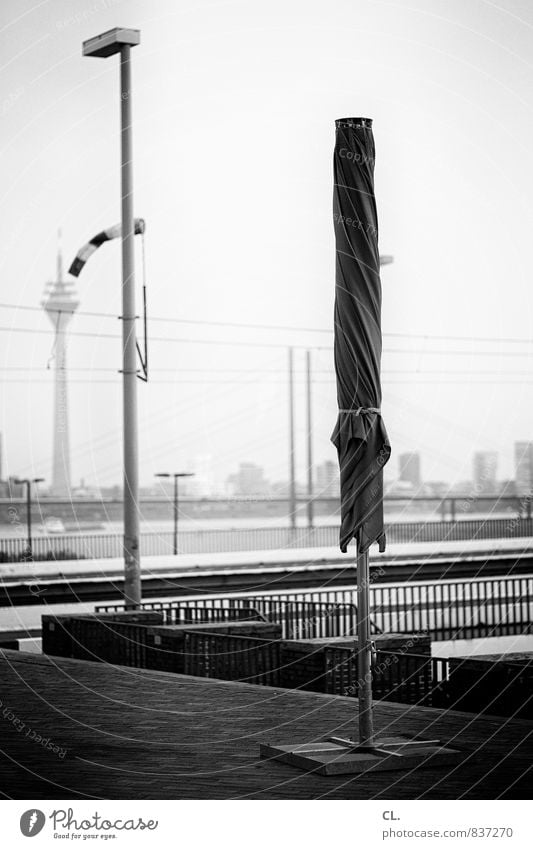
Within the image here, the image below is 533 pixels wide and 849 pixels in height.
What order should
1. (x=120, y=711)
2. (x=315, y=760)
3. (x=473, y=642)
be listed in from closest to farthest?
(x=315, y=760) < (x=120, y=711) < (x=473, y=642)

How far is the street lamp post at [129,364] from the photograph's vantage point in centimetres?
1933

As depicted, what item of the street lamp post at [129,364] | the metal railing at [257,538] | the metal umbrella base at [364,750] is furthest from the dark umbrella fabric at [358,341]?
the metal railing at [257,538]

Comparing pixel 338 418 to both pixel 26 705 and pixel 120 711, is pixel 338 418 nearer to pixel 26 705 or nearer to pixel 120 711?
pixel 120 711

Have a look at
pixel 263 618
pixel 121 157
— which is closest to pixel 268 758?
pixel 263 618

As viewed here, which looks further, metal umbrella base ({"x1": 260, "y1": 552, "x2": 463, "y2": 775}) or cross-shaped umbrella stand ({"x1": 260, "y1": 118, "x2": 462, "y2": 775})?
cross-shaped umbrella stand ({"x1": 260, "y1": 118, "x2": 462, "y2": 775})

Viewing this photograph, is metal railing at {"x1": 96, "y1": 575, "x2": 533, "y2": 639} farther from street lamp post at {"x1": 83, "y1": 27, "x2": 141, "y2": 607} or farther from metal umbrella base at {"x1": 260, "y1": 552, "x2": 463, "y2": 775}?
metal umbrella base at {"x1": 260, "y1": 552, "x2": 463, "y2": 775}

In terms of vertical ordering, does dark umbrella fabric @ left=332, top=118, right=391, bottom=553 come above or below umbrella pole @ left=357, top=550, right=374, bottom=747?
above

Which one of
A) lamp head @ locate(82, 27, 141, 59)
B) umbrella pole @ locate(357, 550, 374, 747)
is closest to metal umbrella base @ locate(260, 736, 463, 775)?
umbrella pole @ locate(357, 550, 374, 747)

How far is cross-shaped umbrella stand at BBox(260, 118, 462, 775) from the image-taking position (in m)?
8.81

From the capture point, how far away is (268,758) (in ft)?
30.5

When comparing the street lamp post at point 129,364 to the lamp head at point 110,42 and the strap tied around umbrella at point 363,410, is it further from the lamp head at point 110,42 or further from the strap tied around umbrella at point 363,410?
the strap tied around umbrella at point 363,410

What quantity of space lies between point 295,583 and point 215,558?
667cm
